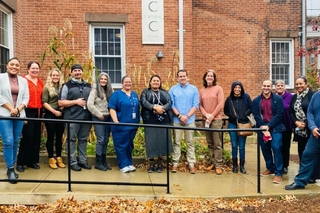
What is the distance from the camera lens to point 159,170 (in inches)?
230

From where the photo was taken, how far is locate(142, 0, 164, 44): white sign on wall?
9656 millimetres

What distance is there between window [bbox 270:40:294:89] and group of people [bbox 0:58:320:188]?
6122 millimetres

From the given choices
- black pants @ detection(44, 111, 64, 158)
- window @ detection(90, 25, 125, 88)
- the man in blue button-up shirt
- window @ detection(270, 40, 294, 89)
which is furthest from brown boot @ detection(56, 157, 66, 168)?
window @ detection(270, 40, 294, 89)

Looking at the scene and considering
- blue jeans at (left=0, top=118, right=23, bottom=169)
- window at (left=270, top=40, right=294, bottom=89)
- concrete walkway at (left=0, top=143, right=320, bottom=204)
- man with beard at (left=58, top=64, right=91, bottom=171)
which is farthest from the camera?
window at (left=270, top=40, right=294, bottom=89)

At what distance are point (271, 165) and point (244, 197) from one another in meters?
1.39

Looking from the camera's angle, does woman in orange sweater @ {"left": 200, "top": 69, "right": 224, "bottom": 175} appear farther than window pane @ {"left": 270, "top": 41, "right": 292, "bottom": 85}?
No

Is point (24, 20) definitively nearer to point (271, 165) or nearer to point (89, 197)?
point (89, 197)

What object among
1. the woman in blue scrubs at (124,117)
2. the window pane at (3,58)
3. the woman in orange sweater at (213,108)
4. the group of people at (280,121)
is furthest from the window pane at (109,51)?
the group of people at (280,121)

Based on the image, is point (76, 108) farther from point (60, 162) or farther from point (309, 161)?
point (309, 161)

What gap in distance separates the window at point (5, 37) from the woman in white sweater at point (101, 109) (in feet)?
12.3

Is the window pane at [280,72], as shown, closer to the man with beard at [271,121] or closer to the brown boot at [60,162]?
the man with beard at [271,121]

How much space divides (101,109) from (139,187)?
157 cm

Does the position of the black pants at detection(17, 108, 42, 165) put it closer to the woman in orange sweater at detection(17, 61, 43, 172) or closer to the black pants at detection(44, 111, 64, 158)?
the woman in orange sweater at detection(17, 61, 43, 172)

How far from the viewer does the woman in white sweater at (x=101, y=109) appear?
555 centimetres
